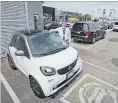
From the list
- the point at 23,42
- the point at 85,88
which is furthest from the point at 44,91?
the point at 23,42

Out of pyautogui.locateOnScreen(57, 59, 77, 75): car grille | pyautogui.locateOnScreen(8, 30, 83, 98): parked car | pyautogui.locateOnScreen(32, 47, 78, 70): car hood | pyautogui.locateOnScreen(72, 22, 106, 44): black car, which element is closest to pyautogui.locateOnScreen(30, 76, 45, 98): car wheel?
pyautogui.locateOnScreen(8, 30, 83, 98): parked car

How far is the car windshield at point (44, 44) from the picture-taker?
3396 millimetres

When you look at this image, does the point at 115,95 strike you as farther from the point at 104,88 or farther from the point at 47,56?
the point at 47,56

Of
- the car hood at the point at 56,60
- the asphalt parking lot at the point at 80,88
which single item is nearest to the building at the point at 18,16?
the asphalt parking lot at the point at 80,88

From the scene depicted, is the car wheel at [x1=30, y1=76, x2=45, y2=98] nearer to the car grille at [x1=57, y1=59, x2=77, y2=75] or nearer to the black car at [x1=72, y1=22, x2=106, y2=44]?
the car grille at [x1=57, y1=59, x2=77, y2=75]

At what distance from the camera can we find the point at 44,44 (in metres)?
3.75

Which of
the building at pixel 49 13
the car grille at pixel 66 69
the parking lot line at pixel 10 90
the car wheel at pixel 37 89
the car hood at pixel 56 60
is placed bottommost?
the parking lot line at pixel 10 90

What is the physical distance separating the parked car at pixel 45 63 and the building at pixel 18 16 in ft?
10.3

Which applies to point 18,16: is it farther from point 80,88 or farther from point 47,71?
point 80,88

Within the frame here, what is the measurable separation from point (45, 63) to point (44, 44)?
946 mm

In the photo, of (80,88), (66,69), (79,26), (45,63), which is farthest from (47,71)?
(79,26)

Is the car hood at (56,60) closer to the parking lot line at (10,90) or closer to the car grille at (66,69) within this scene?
the car grille at (66,69)

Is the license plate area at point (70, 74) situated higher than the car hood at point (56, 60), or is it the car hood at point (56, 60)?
the car hood at point (56, 60)

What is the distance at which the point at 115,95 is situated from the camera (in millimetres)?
3268
